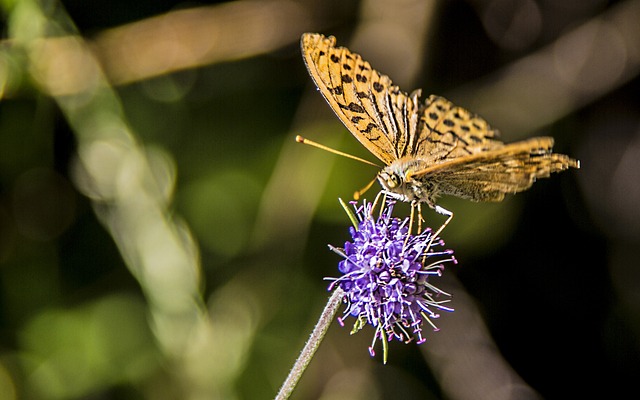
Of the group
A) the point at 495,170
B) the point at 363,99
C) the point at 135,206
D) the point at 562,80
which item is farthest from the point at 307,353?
the point at 562,80

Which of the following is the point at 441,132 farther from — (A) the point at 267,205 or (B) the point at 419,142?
(A) the point at 267,205

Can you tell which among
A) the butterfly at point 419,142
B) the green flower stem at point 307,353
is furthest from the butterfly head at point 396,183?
the green flower stem at point 307,353

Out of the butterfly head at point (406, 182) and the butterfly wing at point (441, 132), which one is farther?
the butterfly wing at point (441, 132)

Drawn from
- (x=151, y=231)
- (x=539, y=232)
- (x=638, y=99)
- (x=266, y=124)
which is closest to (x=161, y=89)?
(x=266, y=124)

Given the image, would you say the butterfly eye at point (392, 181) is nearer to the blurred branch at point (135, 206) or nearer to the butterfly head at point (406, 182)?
the butterfly head at point (406, 182)

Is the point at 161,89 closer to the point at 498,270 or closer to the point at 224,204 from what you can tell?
the point at 224,204

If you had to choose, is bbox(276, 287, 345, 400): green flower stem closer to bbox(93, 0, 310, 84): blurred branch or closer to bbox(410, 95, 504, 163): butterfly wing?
bbox(410, 95, 504, 163): butterfly wing

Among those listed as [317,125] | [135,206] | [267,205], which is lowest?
[267,205]
